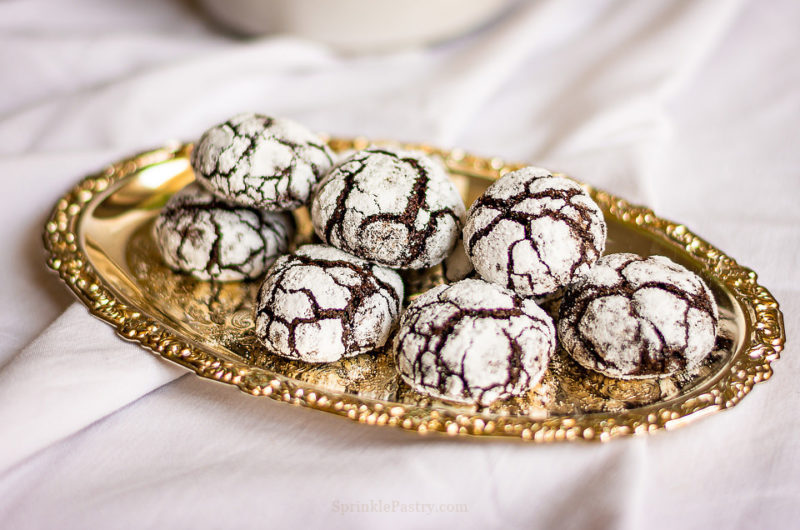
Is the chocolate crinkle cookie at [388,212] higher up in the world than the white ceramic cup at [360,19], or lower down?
lower down

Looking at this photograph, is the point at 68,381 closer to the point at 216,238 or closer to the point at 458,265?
the point at 216,238

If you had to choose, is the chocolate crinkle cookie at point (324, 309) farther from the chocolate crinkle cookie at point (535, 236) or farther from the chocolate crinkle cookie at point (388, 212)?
the chocolate crinkle cookie at point (535, 236)

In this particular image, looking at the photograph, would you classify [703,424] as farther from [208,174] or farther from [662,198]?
[208,174]

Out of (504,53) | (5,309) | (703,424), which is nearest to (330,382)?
(703,424)

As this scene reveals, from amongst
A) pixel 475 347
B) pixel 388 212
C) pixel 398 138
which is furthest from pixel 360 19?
pixel 475 347

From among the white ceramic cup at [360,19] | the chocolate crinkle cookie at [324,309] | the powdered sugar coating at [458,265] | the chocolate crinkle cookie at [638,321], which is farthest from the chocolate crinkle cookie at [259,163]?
the white ceramic cup at [360,19]
